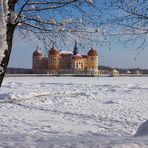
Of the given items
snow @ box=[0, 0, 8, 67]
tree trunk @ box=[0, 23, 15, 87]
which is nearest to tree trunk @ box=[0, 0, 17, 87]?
tree trunk @ box=[0, 23, 15, 87]

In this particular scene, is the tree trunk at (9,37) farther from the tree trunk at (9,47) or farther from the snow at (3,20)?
the snow at (3,20)

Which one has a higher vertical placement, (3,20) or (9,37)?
(3,20)

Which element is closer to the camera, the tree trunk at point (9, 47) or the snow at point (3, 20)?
the snow at point (3, 20)

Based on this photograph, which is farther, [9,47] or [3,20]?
[9,47]

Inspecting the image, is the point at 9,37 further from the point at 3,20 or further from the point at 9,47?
the point at 3,20

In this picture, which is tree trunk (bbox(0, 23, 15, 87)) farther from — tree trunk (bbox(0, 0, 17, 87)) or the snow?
the snow

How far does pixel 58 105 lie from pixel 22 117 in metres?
4.75

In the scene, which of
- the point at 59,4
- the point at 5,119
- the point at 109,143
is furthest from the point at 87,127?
the point at 109,143

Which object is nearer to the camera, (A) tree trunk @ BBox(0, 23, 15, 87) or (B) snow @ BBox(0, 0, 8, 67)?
(B) snow @ BBox(0, 0, 8, 67)

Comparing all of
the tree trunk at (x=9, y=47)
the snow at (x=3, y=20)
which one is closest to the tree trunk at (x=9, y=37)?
the tree trunk at (x=9, y=47)

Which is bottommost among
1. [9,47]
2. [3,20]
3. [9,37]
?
[9,47]

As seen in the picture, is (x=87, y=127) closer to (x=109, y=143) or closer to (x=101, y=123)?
(x=101, y=123)

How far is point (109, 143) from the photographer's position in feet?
17.8

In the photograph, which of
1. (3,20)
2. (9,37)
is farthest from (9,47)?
(3,20)
